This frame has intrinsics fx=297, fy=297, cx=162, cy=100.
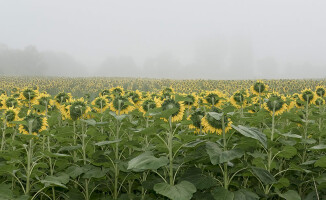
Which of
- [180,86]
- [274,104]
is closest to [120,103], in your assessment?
[274,104]

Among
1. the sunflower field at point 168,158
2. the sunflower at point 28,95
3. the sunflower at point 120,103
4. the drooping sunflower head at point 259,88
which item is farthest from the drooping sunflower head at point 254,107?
the sunflower at point 28,95

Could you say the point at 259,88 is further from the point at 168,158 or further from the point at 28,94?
the point at 28,94

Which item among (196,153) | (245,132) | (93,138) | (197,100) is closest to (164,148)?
(196,153)

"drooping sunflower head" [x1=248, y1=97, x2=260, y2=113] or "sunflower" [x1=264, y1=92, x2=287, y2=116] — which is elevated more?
"sunflower" [x1=264, y1=92, x2=287, y2=116]

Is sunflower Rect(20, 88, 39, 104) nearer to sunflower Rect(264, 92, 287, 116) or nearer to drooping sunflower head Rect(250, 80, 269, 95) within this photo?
sunflower Rect(264, 92, 287, 116)

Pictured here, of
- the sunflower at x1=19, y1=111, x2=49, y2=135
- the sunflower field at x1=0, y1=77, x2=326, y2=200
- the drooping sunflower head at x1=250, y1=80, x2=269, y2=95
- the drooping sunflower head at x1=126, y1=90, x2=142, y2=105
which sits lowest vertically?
the sunflower field at x1=0, y1=77, x2=326, y2=200

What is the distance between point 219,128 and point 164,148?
26.8 inches

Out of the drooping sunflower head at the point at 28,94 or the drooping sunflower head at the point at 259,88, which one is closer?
the drooping sunflower head at the point at 28,94

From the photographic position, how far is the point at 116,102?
15.8ft

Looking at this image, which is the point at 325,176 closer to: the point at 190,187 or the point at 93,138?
the point at 190,187

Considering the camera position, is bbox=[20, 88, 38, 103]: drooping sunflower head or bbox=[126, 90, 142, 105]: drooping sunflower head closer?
bbox=[126, 90, 142, 105]: drooping sunflower head

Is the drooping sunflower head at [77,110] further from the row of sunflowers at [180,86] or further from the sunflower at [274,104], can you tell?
the row of sunflowers at [180,86]

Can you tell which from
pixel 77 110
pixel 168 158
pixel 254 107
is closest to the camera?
pixel 168 158

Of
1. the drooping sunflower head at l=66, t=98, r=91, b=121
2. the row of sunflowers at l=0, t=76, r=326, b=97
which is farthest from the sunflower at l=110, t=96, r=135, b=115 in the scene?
the row of sunflowers at l=0, t=76, r=326, b=97
